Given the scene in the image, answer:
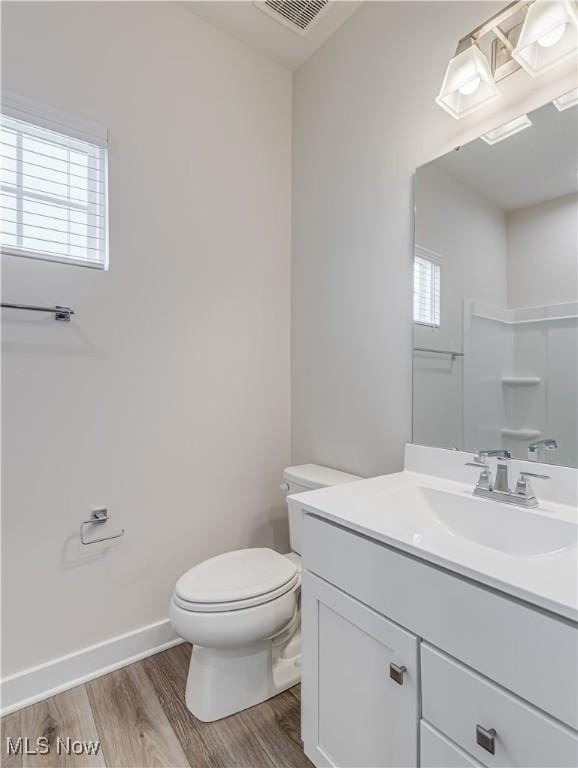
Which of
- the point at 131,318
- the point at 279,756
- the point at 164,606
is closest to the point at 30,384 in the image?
the point at 131,318

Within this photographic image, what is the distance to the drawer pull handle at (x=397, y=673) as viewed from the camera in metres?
0.85

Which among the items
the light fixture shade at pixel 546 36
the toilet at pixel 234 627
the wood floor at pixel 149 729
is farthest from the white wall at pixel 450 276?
the wood floor at pixel 149 729

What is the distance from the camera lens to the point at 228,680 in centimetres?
137

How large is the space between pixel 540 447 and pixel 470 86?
112 centimetres

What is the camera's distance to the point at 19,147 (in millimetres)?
1427

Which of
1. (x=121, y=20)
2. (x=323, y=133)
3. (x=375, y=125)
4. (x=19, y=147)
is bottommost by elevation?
(x=19, y=147)

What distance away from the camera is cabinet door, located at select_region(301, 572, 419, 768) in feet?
2.82

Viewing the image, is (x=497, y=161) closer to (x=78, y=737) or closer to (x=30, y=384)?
(x=30, y=384)

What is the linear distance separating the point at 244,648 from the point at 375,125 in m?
2.04

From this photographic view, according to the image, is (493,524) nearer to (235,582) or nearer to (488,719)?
(488,719)

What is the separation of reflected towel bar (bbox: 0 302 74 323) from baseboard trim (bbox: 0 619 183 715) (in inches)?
49.1

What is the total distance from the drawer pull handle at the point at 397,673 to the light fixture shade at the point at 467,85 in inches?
61.9

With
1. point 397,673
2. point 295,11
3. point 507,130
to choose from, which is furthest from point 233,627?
point 295,11

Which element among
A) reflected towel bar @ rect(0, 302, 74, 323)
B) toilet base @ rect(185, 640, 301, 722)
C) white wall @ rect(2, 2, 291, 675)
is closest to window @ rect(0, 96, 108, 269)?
white wall @ rect(2, 2, 291, 675)
